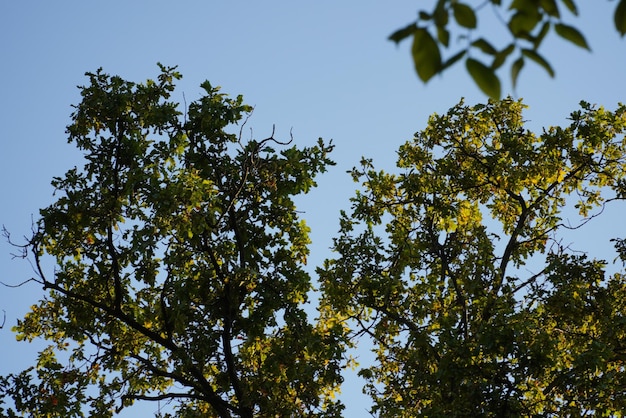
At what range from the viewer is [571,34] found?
A: 12.3ft

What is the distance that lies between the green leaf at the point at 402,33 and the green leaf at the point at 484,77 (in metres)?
0.25

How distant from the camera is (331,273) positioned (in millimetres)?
18734

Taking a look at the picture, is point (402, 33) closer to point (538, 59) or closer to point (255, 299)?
point (538, 59)

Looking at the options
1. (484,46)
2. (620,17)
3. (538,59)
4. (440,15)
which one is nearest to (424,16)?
(440,15)

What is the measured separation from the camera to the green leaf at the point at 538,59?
11.9 ft

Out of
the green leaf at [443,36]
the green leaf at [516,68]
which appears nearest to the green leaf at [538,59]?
the green leaf at [516,68]

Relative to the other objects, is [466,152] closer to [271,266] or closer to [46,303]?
[271,266]

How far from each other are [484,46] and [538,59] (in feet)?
0.72

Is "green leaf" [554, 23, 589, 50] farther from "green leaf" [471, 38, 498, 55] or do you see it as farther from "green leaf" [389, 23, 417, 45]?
"green leaf" [389, 23, 417, 45]

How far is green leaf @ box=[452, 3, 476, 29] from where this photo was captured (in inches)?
145

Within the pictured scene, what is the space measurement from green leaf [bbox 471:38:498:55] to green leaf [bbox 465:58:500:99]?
0.09m

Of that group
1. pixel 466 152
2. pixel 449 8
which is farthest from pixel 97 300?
pixel 449 8

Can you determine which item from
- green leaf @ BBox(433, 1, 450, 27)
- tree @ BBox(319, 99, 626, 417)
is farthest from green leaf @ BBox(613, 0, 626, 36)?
tree @ BBox(319, 99, 626, 417)

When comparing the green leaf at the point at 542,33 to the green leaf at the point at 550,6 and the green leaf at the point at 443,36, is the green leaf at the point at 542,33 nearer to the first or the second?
the green leaf at the point at 550,6
